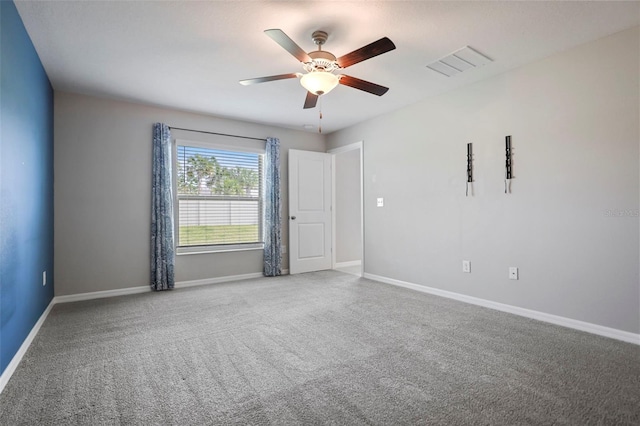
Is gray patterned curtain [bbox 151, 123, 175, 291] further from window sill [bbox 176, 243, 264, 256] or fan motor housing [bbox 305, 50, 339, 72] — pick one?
fan motor housing [bbox 305, 50, 339, 72]

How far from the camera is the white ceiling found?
231 centimetres

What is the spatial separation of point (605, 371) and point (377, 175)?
342 cm

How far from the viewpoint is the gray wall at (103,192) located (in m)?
3.90

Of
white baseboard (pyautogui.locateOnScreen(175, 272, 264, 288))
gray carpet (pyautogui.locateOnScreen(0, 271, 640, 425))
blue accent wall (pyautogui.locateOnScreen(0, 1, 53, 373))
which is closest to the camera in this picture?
gray carpet (pyautogui.locateOnScreen(0, 271, 640, 425))

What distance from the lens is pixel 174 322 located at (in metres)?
3.12

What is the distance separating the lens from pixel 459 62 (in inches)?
123

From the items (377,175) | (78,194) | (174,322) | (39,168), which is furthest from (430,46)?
(78,194)

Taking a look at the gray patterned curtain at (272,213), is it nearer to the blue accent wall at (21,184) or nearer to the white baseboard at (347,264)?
the white baseboard at (347,264)

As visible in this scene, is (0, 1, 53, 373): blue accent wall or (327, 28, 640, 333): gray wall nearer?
(0, 1, 53, 373): blue accent wall

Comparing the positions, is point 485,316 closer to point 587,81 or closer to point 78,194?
point 587,81

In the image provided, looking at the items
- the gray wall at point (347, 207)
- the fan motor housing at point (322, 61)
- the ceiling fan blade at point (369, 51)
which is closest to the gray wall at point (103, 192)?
the gray wall at point (347, 207)

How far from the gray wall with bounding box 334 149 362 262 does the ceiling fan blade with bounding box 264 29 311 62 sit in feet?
12.6

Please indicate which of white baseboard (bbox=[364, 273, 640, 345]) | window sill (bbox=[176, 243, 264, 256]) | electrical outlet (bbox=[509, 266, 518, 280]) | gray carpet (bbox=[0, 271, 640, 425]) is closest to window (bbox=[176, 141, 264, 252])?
window sill (bbox=[176, 243, 264, 256])

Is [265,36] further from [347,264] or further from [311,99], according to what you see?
[347,264]
